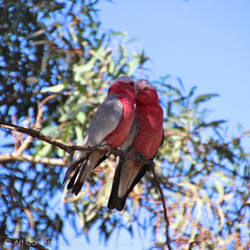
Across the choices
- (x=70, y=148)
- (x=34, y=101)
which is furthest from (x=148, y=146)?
(x=34, y=101)

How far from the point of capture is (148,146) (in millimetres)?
3066

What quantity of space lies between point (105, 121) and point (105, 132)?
3.1 inches

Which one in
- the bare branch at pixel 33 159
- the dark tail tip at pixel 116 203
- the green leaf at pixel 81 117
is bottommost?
the dark tail tip at pixel 116 203

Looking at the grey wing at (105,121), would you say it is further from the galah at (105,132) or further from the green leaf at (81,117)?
the green leaf at (81,117)

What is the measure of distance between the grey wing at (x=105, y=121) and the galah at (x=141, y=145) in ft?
0.70

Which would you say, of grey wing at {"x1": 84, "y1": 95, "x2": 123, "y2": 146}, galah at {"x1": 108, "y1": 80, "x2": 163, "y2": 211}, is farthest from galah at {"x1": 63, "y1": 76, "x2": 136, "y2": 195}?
galah at {"x1": 108, "y1": 80, "x2": 163, "y2": 211}

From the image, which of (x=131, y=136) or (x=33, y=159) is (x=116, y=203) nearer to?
(x=131, y=136)

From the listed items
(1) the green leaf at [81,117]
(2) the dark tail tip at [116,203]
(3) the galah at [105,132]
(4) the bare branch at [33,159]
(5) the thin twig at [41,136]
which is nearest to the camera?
(5) the thin twig at [41,136]

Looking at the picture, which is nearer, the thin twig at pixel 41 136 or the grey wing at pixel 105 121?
the thin twig at pixel 41 136

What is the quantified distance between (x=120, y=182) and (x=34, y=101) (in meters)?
1.51

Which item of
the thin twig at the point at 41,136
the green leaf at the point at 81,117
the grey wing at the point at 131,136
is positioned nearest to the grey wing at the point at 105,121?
the grey wing at the point at 131,136

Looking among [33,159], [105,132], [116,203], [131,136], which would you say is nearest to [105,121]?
[105,132]

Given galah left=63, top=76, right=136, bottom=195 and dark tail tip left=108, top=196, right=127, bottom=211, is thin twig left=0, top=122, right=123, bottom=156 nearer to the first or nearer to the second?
galah left=63, top=76, right=136, bottom=195

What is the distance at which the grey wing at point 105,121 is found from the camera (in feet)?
9.58
